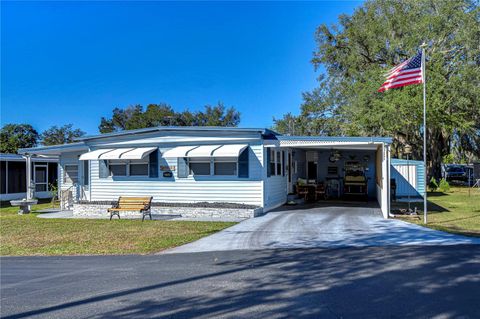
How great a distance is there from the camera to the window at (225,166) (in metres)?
13.8

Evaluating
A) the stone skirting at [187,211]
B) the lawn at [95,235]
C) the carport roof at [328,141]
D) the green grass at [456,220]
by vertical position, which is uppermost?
the carport roof at [328,141]

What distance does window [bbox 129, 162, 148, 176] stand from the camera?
15227 millimetres

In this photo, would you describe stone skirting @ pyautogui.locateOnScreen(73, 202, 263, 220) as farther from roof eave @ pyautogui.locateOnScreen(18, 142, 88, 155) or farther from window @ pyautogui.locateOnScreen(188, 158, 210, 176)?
roof eave @ pyautogui.locateOnScreen(18, 142, 88, 155)

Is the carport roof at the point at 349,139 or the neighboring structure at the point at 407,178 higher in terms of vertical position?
the carport roof at the point at 349,139

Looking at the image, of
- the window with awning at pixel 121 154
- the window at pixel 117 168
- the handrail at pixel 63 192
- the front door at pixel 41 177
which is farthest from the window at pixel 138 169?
the front door at pixel 41 177

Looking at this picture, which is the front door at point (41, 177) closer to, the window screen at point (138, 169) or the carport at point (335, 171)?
the window screen at point (138, 169)

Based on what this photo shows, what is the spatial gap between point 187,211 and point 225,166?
2147mm

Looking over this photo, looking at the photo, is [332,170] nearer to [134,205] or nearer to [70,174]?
[134,205]

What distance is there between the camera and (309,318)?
4008 mm

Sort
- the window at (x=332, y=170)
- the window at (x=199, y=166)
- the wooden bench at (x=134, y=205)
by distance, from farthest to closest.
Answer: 1. the window at (x=332, y=170)
2. the window at (x=199, y=166)
3. the wooden bench at (x=134, y=205)

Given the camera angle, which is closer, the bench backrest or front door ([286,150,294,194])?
the bench backrest

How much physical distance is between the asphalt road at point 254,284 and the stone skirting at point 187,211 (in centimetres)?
504

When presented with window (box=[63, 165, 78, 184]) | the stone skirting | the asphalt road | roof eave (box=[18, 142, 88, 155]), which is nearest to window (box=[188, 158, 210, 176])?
the stone skirting

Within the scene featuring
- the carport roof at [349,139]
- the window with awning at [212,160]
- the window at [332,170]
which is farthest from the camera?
the window at [332,170]
